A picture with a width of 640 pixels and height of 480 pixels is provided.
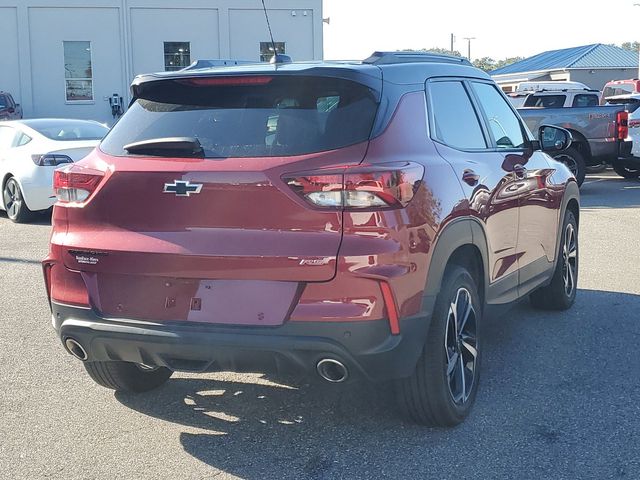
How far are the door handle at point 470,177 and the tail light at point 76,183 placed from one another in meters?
1.82

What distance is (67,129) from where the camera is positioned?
12.8 m

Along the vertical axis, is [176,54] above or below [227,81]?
above

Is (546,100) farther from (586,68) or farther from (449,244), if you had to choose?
(586,68)

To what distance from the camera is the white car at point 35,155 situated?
39.0 ft

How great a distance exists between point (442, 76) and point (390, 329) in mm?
1688

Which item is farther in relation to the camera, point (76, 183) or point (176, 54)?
point (176, 54)

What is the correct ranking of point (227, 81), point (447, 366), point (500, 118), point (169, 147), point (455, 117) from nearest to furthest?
point (169, 147)
point (227, 81)
point (447, 366)
point (455, 117)
point (500, 118)

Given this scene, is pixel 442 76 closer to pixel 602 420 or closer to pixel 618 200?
pixel 602 420

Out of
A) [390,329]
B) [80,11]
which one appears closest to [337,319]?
[390,329]

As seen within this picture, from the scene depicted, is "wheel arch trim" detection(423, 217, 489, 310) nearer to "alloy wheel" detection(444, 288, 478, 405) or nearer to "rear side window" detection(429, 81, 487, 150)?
"alloy wheel" detection(444, 288, 478, 405)

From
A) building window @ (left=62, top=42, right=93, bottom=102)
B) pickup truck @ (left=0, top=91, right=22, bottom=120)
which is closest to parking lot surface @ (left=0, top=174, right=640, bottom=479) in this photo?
pickup truck @ (left=0, top=91, right=22, bottom=120)

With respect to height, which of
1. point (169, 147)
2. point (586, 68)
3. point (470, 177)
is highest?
point (586, 68)

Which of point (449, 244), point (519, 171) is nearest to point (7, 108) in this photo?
point (519, 171)

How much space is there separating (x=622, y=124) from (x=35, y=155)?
1060 cm
